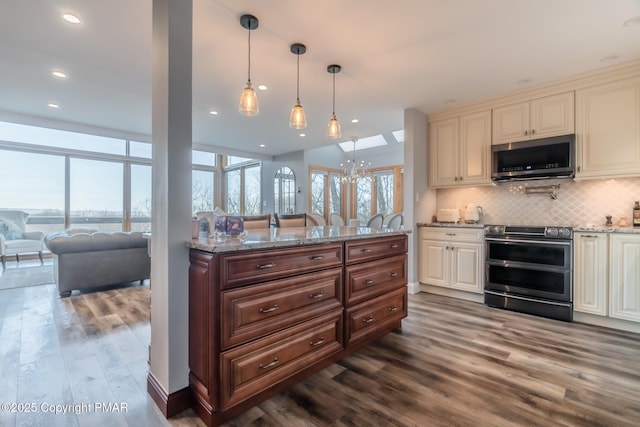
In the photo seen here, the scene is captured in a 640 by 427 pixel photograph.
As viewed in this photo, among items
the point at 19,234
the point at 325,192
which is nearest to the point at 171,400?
the point at 19,234

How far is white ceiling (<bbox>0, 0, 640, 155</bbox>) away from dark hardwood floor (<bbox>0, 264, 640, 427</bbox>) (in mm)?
2562

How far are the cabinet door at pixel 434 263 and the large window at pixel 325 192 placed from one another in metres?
4.47

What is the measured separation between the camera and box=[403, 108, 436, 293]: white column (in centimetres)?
416

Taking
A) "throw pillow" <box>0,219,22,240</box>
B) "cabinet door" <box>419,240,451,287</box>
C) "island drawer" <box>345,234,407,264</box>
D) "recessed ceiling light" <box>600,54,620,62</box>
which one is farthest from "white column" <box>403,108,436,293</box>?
"throw pillow" <box>0,219,22,240</box>

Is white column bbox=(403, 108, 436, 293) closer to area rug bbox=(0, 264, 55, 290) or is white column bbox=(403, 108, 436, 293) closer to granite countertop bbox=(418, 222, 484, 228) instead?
granite countertop bbox=(418, 222, 484, 228)

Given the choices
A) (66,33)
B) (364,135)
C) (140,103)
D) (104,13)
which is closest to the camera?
(104,13)

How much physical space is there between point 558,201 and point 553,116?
99cm

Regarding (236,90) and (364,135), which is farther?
(364,135)

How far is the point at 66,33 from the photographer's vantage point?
8.36 feet

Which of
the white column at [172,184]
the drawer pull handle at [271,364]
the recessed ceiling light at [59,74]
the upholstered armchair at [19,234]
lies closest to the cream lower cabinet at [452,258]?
the drawer pull handle at [271,364]

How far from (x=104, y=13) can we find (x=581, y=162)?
463 cm

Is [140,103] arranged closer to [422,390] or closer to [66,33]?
[66,33]

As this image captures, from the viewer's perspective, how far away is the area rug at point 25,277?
14.2ft

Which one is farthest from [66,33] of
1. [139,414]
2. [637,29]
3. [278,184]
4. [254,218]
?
[278,184]
